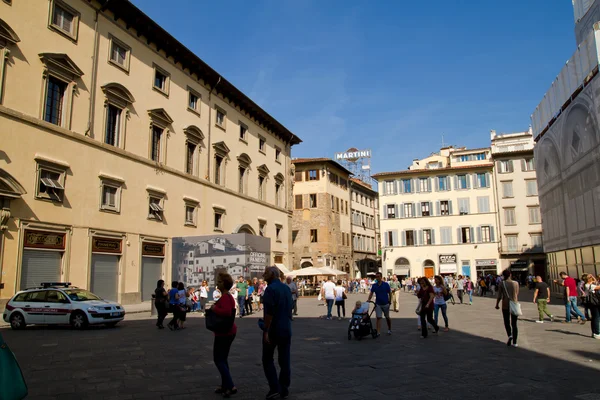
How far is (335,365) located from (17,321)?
11705mm

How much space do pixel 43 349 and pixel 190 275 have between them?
1414 centimetres

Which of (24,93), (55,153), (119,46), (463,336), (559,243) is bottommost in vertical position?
(463,336)

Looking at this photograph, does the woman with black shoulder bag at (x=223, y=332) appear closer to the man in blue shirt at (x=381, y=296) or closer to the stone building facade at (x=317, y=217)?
the man in blue shirt at (x=381, y=296)

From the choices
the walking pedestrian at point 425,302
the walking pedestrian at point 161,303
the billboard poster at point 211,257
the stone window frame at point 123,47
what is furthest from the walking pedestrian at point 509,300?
the stone window frame at point 123,47

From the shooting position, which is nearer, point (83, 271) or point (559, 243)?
point (83, 271)

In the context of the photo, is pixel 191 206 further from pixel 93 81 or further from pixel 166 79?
pixel 93 81

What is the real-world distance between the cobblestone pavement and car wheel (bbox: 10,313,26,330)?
1.15m

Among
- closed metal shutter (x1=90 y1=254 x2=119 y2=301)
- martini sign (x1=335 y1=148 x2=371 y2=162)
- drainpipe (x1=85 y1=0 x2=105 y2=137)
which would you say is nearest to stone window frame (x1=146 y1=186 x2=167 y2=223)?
closed metal shutter (x1=90 y1=254 x2=119 y2=301)

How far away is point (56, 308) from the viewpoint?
15305 mm

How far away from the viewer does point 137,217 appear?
24438mm

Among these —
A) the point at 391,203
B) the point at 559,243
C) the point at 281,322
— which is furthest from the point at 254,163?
the point at 281,322

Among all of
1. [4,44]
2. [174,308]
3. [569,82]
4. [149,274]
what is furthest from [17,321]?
[569,82]

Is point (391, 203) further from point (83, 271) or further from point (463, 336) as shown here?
point (463, 336)

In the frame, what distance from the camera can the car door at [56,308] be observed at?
50.0ft
